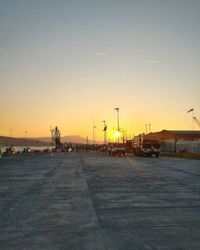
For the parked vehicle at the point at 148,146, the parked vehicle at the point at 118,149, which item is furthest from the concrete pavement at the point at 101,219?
the parked vehicle at the point at 118,149

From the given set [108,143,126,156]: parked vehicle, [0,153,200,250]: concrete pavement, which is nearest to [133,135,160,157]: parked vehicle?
[108,143,126,156]: parked vehicle

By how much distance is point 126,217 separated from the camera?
12547 mm

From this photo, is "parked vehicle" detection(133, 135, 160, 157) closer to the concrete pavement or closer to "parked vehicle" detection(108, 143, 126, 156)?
"parked vehicle" detection(108, 143, 126, 156)

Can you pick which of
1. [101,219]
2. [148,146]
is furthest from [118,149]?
[101,219]

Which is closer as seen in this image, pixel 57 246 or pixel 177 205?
pixel 57 246

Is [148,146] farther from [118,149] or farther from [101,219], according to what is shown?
[101,219]

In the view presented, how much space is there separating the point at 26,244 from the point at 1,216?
4042 millimetres

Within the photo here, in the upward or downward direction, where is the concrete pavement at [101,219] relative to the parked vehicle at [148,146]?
downward

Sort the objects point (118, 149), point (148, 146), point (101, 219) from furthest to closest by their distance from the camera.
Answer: point (118, 149), point (148, 146), point (101, 219)

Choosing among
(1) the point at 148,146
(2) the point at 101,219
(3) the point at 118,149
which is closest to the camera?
(2) the point at 101,219

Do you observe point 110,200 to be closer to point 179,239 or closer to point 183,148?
point 179,239

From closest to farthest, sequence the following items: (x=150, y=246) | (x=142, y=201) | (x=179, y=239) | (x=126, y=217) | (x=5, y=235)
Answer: (x=150, y=246) → (x=179, y=239) → (x=5, y=235) → (x=126, y=217) → (x=142, y=201)

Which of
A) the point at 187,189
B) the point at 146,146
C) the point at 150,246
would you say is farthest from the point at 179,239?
the point at 146,146

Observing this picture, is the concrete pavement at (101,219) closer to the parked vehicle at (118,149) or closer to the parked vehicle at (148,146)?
the parked vehicle at (148,146)
